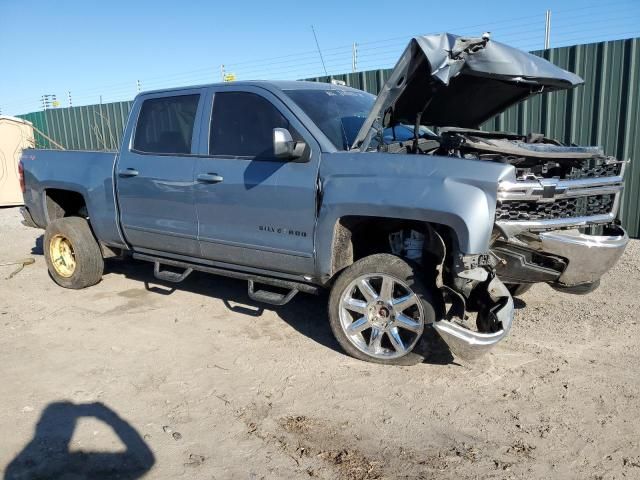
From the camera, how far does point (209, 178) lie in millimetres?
4559

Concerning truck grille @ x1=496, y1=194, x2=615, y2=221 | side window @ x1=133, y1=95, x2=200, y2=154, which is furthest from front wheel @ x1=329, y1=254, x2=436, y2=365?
side window @ x1=133, y1=95, x2=200, y2=154

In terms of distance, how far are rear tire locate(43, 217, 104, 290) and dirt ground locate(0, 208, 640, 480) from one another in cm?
73

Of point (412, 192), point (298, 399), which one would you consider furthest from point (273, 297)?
point (412, 192)

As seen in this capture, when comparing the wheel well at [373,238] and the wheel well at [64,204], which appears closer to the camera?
the wheel well at [373,238]

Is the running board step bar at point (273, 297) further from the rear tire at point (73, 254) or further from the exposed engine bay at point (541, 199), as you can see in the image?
the rear tire at point (73, 254)

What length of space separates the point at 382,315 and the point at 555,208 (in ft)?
4.48

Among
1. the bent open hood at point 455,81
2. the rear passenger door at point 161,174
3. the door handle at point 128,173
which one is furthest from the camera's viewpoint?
the door handle at point 128,173

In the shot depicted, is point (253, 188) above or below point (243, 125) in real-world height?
below

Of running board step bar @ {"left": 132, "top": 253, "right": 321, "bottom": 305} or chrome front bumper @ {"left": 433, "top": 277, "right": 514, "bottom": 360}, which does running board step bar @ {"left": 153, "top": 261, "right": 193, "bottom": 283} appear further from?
chrome front bumper @ {"left": 433, "top": 277, "right": 514, "bottom": 360}

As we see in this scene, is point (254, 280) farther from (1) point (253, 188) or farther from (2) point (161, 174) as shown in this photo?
(2) point (161, 174)

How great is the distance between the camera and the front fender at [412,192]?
3.34m

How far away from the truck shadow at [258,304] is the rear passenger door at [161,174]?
81cm

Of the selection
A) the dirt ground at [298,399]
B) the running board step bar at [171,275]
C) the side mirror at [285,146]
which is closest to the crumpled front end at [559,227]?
the dirt ground at [298,399]

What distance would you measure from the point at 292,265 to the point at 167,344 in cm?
126
